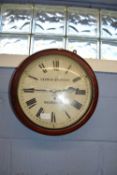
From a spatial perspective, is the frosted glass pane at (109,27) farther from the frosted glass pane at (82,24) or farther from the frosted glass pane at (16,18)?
the frosted glass pane at (16,18)

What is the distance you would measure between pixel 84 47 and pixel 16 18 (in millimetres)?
457

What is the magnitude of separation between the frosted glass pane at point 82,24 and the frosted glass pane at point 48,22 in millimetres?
57

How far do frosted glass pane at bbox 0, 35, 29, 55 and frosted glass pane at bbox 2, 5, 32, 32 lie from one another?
0.16ft

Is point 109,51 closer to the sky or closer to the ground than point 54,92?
closer to the sky

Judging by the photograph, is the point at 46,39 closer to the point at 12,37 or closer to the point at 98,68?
the point at 12,37

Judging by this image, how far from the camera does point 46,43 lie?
135cm

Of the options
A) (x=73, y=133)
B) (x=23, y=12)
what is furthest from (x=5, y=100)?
(x=23, y=12)

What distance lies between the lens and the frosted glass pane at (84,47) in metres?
1.34

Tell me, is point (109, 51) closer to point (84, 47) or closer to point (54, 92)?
point (84, 47)

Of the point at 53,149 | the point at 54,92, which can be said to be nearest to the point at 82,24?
the point at 54,92

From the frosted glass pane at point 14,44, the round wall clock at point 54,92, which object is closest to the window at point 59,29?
the frosted glass pane at point 14,44

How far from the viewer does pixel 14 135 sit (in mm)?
1077

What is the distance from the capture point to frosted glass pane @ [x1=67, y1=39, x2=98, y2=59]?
1.34 m

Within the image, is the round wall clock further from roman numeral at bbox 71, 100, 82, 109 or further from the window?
the window
